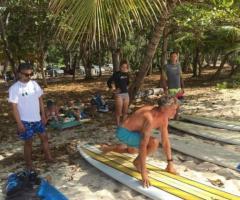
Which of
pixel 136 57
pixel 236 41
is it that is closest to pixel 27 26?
pixel 236 41

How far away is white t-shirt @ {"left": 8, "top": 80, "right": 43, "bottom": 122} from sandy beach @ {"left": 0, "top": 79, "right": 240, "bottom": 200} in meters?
0.83

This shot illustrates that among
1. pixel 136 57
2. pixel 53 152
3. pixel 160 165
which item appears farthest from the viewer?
pixel 136 57

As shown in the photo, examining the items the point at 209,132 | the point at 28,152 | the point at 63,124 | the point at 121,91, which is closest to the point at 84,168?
the point at 28,152

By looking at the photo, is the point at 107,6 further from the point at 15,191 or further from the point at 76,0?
the point at 15,191

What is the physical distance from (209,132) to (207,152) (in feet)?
4.84

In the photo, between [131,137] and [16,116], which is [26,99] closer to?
[16,116]

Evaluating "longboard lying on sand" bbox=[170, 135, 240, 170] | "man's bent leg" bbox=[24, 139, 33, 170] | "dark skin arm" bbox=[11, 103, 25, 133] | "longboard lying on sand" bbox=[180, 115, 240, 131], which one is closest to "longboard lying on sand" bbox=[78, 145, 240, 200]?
"man's bent leg" bbox=[24, 139, 33, 170]

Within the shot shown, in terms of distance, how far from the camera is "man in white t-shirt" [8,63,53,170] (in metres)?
5.54

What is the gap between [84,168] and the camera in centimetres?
589

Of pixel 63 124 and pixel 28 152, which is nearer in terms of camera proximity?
pixel 28 152

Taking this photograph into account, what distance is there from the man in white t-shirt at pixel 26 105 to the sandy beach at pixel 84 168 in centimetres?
55

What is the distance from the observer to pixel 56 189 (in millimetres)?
4910

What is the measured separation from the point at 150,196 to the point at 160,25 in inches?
180

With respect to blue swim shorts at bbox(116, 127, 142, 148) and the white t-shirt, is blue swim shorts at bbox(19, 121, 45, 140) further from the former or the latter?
blue swim shorts at bbox(116, 127, 142, 148)
